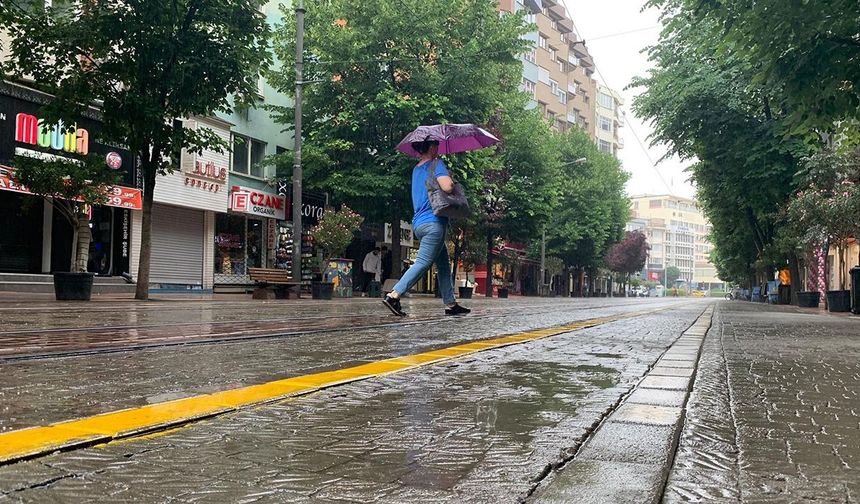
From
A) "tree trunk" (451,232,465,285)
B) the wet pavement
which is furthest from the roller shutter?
the wet pavement

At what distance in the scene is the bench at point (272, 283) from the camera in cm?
2125

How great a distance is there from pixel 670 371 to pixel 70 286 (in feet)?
41.8

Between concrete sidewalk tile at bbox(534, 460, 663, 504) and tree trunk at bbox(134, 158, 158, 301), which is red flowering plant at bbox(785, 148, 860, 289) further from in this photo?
concrete sidewalk tile at bbox(534, 460, 663, 504)

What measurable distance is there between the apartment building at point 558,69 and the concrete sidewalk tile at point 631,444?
6041cm

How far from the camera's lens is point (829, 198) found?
17.8m

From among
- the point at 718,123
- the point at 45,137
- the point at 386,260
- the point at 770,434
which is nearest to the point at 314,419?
the point at 770,434

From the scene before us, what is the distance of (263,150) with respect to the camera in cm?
2923

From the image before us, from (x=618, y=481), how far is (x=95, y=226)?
22.3 metres

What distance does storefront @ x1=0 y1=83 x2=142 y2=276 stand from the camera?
59.8 feet

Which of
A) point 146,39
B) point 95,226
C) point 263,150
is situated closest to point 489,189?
point 263,150

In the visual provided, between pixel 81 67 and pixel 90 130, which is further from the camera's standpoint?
pixel 90 130

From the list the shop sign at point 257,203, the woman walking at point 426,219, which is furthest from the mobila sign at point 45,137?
the woman walking at point 426,219

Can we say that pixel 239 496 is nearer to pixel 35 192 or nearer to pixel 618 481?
pixel 618 481

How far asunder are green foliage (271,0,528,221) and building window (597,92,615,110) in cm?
6707
